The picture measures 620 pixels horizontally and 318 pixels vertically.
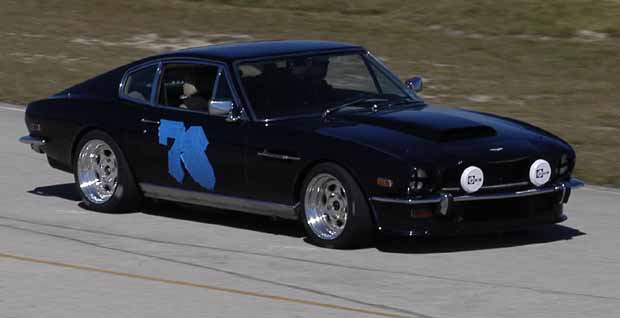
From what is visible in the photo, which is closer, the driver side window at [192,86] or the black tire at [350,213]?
the black tire at [350,213]

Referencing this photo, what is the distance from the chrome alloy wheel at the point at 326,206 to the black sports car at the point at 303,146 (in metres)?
0.01

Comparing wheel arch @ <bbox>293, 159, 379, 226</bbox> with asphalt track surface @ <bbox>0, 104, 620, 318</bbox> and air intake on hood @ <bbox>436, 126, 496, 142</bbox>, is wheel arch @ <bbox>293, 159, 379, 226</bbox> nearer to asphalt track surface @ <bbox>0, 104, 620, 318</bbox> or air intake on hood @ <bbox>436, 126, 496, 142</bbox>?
asphalt track surface @ <bbox>0, 104, 620, 318</bbox>

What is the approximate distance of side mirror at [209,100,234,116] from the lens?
10539 mm

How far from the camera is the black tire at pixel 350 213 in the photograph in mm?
9711

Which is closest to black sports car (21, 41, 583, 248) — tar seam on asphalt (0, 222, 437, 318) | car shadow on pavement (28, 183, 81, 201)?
A: car shadow on pavement (28, 183, 81, 201)

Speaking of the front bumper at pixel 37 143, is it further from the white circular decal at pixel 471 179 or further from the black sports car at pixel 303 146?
the white circular decal at pixel 471 179

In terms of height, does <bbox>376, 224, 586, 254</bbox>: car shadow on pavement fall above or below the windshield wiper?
below

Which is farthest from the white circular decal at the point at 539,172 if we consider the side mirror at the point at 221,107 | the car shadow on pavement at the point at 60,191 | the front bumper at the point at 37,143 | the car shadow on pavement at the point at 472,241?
the front bumper at the point at 37,143

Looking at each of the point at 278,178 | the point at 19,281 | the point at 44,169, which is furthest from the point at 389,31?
the point at 19,281

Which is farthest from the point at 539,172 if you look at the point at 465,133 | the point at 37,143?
the point at 37,143

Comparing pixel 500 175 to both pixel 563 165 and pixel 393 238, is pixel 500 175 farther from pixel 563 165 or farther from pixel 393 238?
pixel 393 238

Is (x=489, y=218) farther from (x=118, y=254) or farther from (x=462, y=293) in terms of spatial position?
(x=118, y=254)

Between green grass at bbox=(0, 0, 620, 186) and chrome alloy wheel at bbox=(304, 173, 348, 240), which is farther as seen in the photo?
green grass at bbox=(0, 0, 620, 186)

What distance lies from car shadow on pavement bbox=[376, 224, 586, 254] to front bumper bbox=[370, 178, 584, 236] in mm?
292
